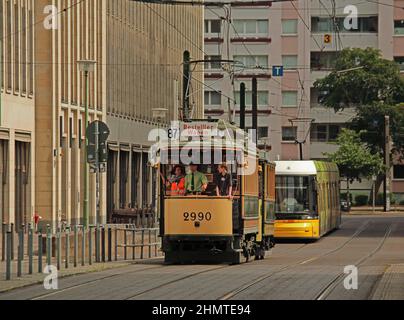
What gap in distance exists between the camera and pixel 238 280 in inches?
998

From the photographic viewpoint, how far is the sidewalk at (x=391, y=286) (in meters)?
21.0

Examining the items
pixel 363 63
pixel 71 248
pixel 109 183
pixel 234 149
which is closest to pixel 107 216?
pixel 109 183

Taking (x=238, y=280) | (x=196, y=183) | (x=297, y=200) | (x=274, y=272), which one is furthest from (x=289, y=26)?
(x=238, y=280)

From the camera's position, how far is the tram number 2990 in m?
31.6

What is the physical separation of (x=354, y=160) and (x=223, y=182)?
6627 centimetres

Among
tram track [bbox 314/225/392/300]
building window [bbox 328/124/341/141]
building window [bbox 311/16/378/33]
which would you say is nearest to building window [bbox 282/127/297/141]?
building window [bbox 328/124/341/141]

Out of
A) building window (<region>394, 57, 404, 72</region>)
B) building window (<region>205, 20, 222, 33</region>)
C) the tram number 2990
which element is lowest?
the tram number 2990

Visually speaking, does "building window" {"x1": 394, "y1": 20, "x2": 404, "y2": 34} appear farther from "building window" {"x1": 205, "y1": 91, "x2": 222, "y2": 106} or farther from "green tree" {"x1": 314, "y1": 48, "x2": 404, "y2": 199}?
"building window" {"x1": 205, "y1": 91, "x2": 222, "y2": 106}

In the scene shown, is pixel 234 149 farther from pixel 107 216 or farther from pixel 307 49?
pixel 307 49

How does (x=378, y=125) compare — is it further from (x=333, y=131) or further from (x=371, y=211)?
(x=371, y=211)

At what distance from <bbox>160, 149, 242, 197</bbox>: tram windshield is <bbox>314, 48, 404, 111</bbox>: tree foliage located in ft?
235

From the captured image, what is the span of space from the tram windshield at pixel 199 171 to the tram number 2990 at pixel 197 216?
442 mm

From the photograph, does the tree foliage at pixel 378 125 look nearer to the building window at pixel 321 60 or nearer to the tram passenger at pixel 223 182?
the building window at pixel 321 60

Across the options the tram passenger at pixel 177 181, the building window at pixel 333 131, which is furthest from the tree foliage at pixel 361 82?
the tram passenger at pixel 177 181
